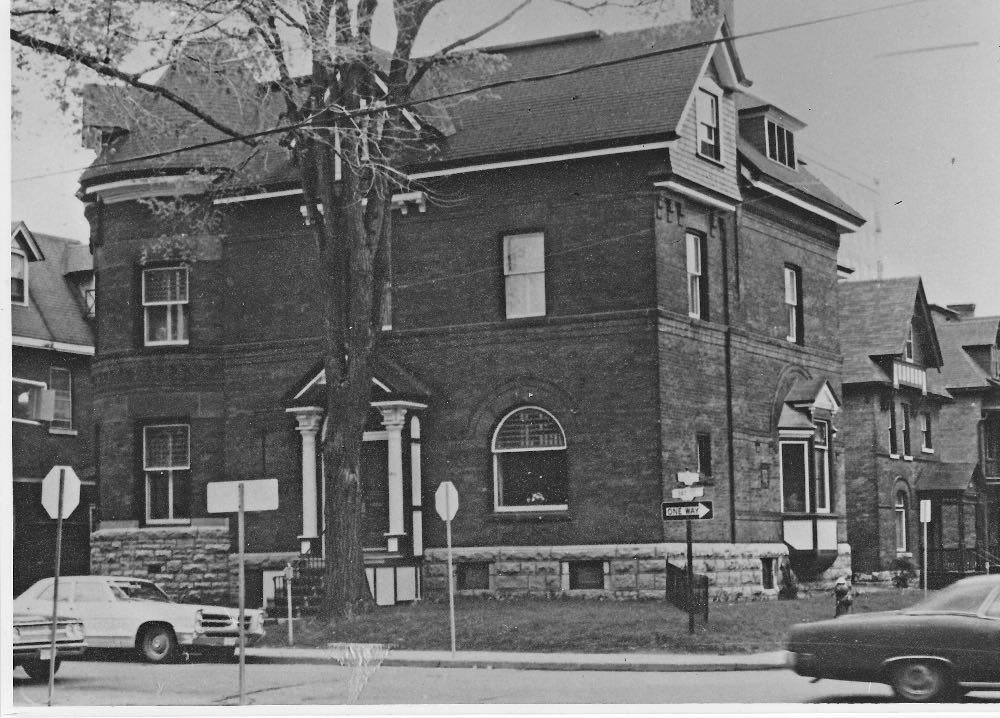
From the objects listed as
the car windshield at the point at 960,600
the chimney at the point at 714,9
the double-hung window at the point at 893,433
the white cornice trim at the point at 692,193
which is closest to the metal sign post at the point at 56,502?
the car windshield at the point at 960,600

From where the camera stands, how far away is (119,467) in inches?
851

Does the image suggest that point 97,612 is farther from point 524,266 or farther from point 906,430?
point 906,430

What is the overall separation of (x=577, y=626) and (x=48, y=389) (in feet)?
23.2

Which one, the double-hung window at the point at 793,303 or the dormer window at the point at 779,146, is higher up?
the dormer window at the point at 779,146

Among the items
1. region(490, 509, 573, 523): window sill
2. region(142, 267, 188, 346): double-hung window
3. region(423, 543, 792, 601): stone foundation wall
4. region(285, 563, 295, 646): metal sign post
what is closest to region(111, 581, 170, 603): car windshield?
region(285, 563, 295, 646): metal sign post

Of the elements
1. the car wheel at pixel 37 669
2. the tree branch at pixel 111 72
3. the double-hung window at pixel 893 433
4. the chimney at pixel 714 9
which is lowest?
the car wheel at pixel 37 669

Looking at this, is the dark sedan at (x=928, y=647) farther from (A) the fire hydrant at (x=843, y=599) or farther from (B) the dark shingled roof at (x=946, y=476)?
(B) the dark shingled roof at (x=946, y=476)

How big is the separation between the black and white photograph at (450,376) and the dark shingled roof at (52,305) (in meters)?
0.08

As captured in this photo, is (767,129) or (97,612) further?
(767,129)

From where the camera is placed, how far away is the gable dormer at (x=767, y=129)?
64.8 feet

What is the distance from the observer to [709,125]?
75.6 ft

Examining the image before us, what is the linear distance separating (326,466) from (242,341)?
2463 millimetres

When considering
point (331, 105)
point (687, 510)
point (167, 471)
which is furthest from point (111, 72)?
point (687, 510)

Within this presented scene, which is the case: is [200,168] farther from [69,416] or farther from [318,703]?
[318,703]
